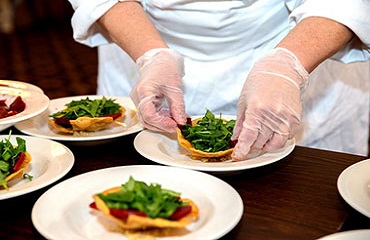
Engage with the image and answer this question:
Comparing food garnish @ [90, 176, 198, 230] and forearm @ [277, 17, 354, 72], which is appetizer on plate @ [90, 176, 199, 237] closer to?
food garnish @ [90, 176, 198, 230]

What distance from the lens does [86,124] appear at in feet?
4.70

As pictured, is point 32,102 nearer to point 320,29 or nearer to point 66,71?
point 320,29

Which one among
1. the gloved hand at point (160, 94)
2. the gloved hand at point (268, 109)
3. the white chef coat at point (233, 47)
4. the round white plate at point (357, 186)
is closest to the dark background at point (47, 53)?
the white chef coat at point (233, 47)

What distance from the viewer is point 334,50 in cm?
147

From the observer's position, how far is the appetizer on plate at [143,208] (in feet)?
3.12

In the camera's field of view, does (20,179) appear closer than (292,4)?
Yes

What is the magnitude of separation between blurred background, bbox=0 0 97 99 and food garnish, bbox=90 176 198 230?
3274mm

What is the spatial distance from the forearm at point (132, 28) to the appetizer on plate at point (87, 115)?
162 mm

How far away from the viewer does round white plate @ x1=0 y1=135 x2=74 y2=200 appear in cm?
111

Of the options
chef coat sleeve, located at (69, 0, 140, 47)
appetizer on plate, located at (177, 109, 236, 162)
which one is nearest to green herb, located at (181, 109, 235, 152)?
appetizer on plate, located at (177, 109, 236, 162)

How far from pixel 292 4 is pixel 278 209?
77 cm

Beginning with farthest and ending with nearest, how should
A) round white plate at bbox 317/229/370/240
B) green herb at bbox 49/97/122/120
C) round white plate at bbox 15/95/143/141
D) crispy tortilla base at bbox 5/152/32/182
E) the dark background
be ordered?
the dark background → green herb at bbox 49/97/122/120 → round white plate at bbox 15/95/143/141 → crispy tortilla base at bbox 5/152/32/182 → round white plate at bbox 317/229/370/240

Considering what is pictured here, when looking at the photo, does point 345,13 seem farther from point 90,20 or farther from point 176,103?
point 90,20

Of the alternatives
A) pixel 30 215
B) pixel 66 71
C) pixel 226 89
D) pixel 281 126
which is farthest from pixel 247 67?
pixel 66 71
